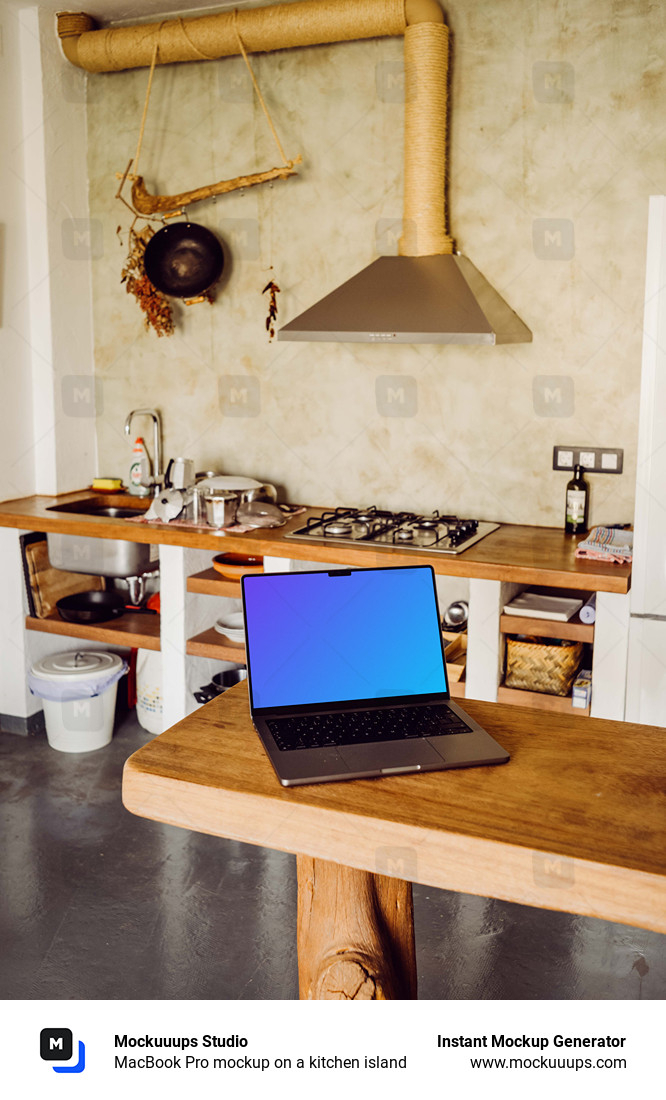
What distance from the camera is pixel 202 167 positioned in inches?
145

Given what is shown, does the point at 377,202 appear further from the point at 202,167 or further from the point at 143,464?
the point at 143,464

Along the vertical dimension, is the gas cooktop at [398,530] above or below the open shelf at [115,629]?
above

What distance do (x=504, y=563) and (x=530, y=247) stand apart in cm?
118

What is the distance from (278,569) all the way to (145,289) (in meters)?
1.42

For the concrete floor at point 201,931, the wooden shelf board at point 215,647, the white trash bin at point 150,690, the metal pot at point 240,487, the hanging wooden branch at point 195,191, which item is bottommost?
the concrete floor at point 201,931

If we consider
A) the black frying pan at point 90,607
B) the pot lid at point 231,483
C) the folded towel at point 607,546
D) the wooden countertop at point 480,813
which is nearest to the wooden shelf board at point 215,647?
the black frying pan at point 90,607

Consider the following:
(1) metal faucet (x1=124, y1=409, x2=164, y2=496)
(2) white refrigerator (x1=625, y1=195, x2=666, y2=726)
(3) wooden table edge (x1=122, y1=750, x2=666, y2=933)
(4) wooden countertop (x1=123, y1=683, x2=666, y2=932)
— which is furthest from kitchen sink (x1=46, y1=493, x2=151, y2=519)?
(3) wooden table edge (x1=122, y1=750, x2=666, y2=933)

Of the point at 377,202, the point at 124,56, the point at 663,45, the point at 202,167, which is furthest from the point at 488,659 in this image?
the point at 124,56

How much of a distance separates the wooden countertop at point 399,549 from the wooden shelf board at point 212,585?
11 centimetres

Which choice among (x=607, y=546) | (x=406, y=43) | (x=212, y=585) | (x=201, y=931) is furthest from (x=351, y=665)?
(x=406, y=43)

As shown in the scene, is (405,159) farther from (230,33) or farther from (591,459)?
(591,459)

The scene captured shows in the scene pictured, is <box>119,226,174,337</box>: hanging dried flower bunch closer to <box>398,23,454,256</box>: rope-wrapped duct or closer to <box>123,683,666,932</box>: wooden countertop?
<box>398,23,454,256</box>: rope-wrapped duct

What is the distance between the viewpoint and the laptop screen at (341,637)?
58.5 inches
